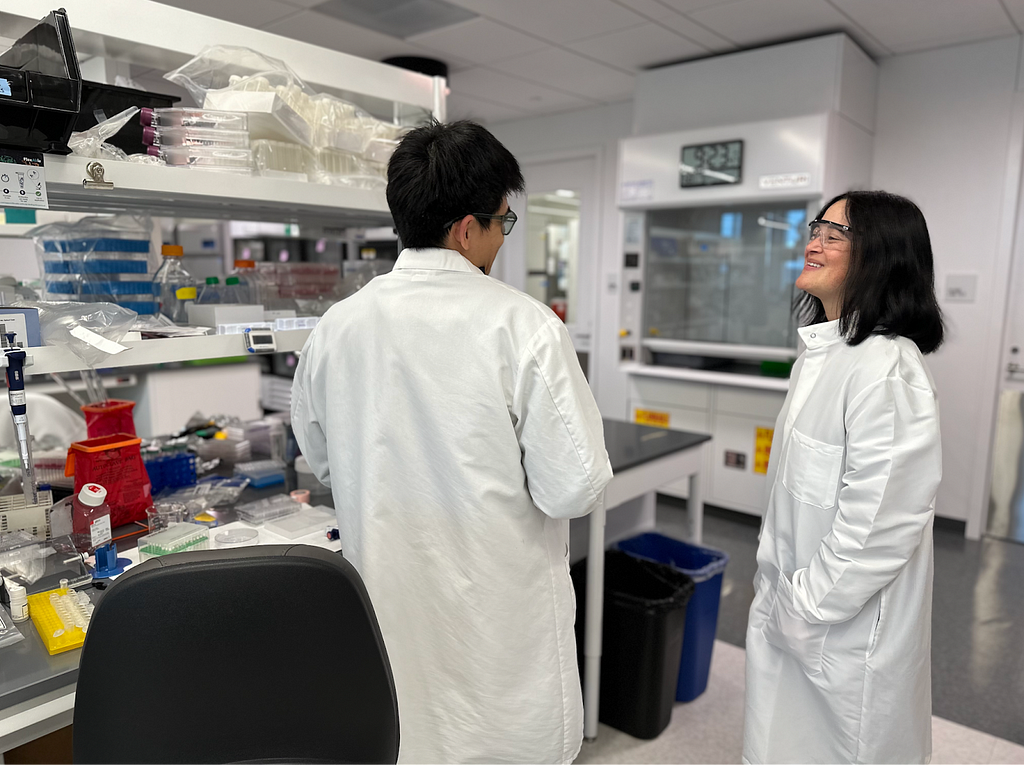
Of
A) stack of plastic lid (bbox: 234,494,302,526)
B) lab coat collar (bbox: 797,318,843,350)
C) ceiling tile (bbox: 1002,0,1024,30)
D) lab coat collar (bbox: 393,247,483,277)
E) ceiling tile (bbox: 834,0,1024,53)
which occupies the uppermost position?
ceiling tile (bbox: 834,0,1024,53)

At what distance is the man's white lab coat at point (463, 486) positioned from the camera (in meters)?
1.14

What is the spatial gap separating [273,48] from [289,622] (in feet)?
4.69

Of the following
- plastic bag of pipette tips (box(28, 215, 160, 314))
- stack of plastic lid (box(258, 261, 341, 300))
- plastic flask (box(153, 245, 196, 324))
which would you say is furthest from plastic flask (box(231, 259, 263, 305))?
plastic bag of pipette tips (box(28, 215, 160, 314))

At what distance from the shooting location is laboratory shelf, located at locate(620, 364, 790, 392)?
138 inches

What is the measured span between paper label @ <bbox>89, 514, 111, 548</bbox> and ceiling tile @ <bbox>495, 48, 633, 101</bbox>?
9.98ft

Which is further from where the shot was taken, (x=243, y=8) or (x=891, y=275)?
(x=243, y=8)

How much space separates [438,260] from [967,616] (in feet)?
8.69

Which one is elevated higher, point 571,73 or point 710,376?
point 571,73

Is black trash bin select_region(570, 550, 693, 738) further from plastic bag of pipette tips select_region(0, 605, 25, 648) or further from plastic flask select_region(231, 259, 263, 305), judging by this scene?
plastic bag of pipette tips select_region(0, 605, 25, 648)

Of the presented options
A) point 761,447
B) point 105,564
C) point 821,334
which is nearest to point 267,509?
point 105,564

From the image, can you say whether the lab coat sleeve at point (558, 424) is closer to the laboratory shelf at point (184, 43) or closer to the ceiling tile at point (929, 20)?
the laboratory shelf at point (184, 43)

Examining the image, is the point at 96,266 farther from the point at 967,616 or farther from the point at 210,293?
the point at 967,616

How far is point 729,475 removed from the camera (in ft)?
12.5

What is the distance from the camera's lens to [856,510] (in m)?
1.23
